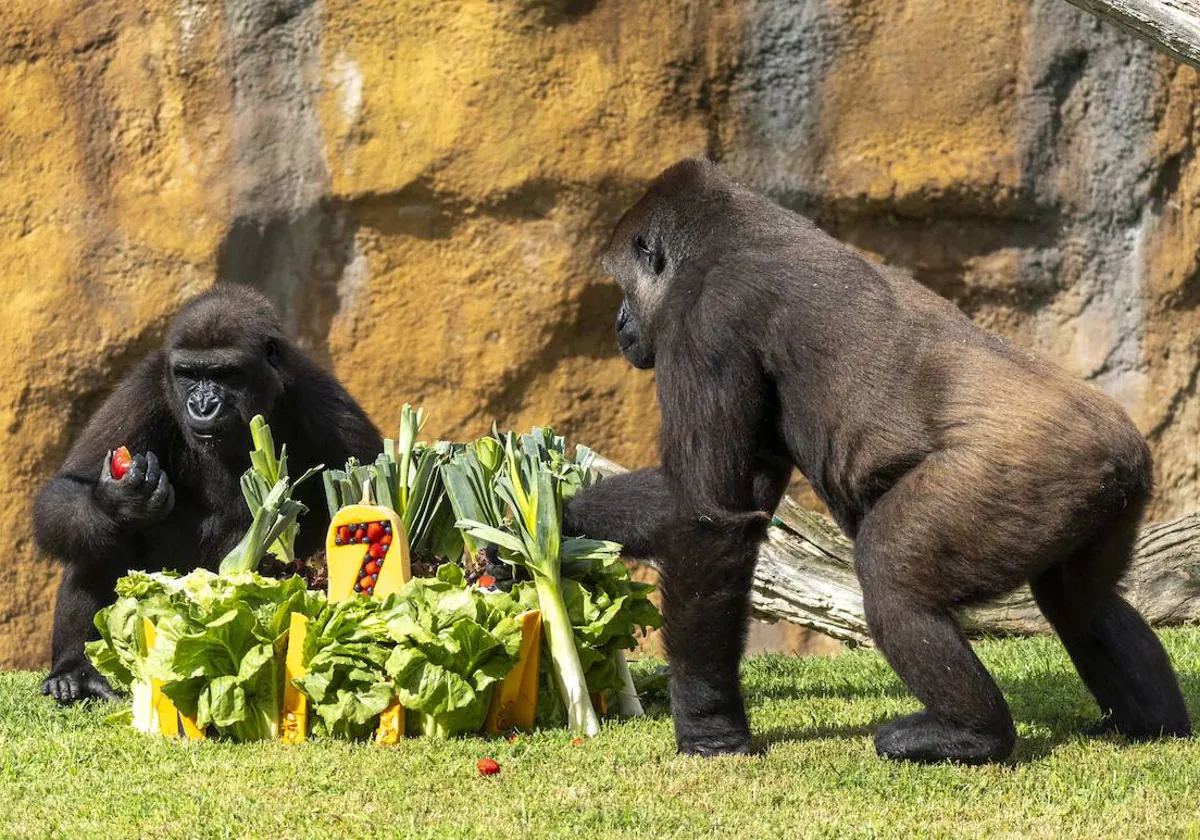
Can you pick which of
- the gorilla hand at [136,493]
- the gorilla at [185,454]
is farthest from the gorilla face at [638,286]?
the gorilla hand at [136,493]

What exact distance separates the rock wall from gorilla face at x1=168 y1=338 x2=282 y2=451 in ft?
7.63

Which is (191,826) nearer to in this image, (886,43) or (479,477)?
(479,477)

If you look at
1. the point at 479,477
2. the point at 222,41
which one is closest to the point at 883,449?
the point at 479,477

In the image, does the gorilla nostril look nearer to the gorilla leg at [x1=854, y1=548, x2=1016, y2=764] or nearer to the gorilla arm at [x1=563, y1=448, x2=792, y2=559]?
the gorilla arm at [x1=563, y1=448, x2=792, y2=559]

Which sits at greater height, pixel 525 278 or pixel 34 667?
pixel 525 278

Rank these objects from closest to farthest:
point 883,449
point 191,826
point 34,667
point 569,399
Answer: point 191,826 → point 883,449 → point 34,667 → point 569,399

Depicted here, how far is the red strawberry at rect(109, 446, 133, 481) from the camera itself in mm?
6184

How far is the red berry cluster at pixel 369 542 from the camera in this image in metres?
5.25

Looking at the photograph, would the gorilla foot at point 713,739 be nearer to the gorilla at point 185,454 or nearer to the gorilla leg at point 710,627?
the gorilla leg at point 710,627

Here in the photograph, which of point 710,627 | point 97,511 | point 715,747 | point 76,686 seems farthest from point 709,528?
point 76,686

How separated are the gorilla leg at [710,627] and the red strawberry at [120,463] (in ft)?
8.37

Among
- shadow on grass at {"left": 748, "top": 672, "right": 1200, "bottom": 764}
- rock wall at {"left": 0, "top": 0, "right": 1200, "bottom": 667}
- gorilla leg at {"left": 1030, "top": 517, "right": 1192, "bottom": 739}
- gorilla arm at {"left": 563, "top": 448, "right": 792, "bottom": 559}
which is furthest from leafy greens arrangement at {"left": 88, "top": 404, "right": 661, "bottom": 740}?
rock wall at {"left": 0, "top": 0, "right": 1200, "bottom": 667}

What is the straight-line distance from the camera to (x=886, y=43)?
9.02 meters

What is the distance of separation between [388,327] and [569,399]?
1167 mm
